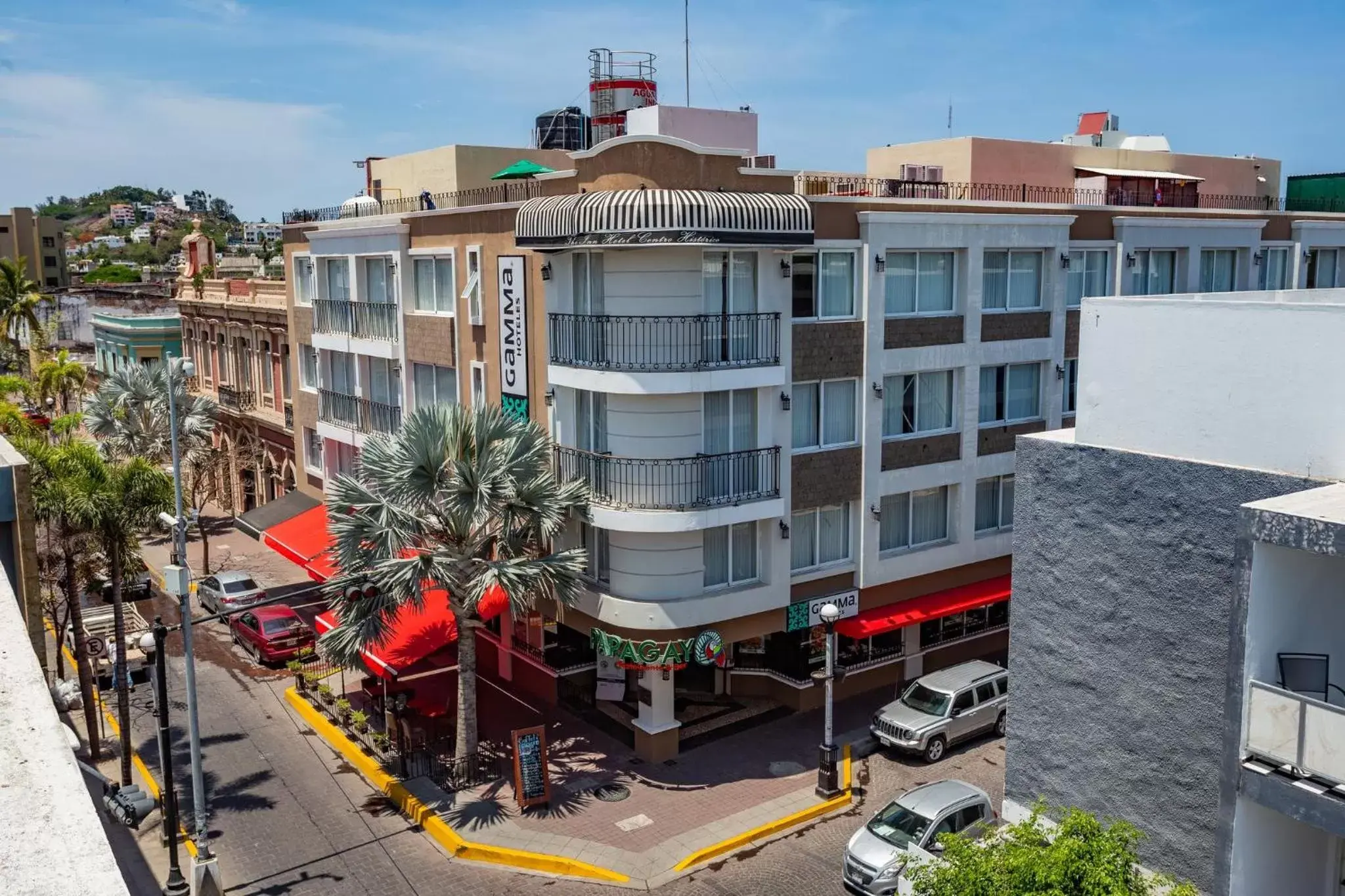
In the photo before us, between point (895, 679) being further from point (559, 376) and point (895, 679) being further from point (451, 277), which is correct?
point (451, 277)

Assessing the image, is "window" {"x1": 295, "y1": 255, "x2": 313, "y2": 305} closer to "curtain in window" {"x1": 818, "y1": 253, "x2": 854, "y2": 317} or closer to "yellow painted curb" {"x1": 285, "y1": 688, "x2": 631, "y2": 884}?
Result: "yellow painted curb" {"x1": 285, "y1": 688, "x2": 631, "y2": 884}

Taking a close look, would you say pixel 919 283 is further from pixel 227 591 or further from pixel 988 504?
pixel 227 591

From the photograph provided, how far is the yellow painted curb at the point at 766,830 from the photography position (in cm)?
2180

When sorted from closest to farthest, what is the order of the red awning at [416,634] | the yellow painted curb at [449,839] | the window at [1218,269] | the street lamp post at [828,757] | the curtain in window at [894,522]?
the yellow painted curb at [449,839] < the street lamp post at [828,757] < the red awning at [416,634] < the curtain in window at [894,522] < the window at [1218,269]

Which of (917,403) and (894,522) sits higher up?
(917,403)

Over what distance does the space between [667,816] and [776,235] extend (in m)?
12.6

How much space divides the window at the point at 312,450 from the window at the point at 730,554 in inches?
790

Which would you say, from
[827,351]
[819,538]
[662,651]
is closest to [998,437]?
[819,538]

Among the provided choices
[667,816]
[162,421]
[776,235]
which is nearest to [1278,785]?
[667,816]

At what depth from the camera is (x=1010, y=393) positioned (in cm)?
3014

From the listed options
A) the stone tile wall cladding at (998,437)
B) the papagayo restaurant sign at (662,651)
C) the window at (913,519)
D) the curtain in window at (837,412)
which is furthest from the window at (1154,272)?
the papagayo restaurant sign at (662,651)

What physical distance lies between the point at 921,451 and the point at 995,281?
4981 millimetres

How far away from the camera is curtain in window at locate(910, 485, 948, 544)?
95.0ft

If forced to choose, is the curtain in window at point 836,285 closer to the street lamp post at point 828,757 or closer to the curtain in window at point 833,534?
the curtain in window at point 833,534
